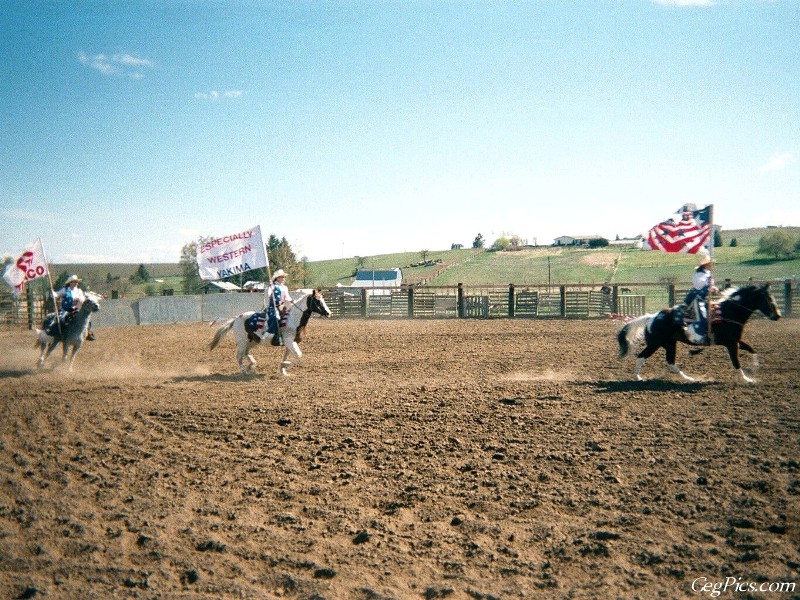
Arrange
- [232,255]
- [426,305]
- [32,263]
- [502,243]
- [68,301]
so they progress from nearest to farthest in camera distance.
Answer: [68,301] → [232,255] → [32,263] → [426,305] → [502,243]

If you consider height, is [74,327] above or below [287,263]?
below

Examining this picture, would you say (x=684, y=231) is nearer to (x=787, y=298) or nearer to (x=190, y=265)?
(x=787, y=298)

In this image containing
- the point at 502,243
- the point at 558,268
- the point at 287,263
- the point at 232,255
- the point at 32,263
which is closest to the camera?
the point at 232,255

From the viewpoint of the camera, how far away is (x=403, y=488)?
582cm

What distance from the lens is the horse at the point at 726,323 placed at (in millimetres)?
10734

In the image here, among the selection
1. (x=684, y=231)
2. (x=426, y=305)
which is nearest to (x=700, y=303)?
(x=684, y=231)

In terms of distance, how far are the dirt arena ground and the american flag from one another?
3.11 meters

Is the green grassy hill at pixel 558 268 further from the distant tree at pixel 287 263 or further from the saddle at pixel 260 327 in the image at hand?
the saddle at pixel 260 327

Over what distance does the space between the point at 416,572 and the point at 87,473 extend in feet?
13.5

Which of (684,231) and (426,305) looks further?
(426,305)

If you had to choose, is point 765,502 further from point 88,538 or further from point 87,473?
point 87,473

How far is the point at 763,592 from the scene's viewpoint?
12.7 feet

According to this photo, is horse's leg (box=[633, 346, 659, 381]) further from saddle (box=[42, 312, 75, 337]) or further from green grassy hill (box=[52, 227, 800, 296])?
green grassy hill (box=[52, 227, 800, 296])

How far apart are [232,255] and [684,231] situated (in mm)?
10878
